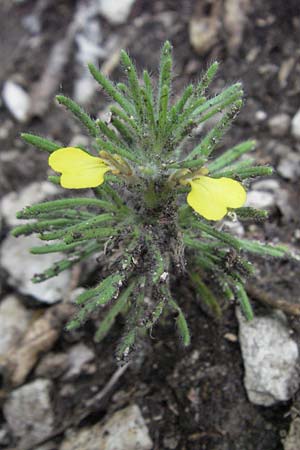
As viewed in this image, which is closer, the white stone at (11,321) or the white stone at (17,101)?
the white stone at (11,321)

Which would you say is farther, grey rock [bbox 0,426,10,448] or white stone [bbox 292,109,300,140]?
white stone [bbox 292,109,300,140]

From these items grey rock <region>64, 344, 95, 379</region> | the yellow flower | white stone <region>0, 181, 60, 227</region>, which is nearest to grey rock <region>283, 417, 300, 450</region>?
grey rock <region>64, 344, 95, 379</region>

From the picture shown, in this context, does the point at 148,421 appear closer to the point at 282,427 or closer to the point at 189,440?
the point at 189,440

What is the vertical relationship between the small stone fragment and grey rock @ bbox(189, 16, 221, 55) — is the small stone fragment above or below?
below

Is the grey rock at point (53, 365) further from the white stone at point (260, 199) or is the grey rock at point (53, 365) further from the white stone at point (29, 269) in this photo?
the white stone at point (260, 199)

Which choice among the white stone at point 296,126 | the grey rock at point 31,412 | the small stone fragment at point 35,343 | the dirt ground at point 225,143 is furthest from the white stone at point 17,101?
the grey rock at point 31,412

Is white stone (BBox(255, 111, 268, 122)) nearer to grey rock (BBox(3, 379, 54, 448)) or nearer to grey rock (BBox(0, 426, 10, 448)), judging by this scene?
grey rock (BBox(3, 379, 54, 448))
